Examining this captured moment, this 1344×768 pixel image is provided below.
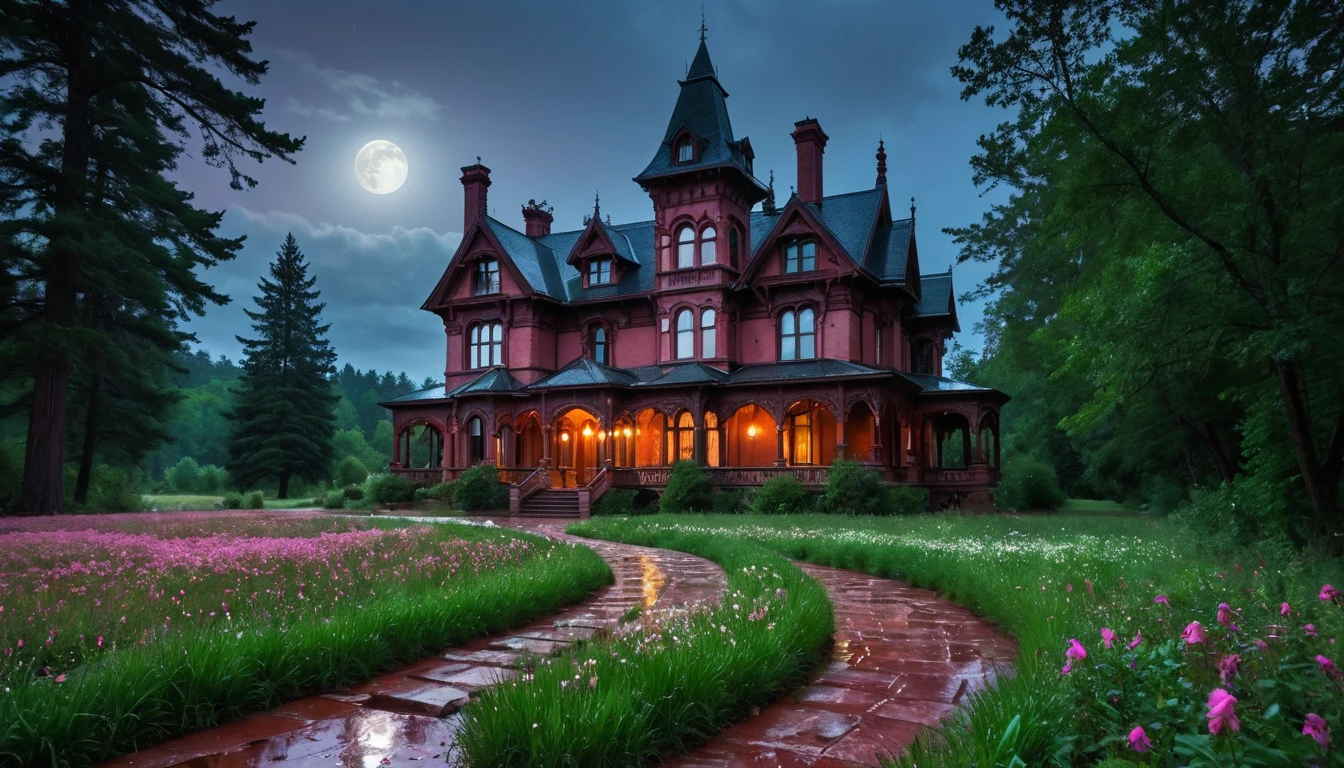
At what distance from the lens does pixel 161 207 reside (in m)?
25.0

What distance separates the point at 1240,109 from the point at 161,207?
27655 millimetres

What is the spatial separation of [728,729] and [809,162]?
3238cm

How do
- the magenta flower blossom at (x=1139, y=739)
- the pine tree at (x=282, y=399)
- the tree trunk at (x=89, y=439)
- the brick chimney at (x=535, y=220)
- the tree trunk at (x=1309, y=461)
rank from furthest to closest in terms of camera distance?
the pine tree at (x=282, y=399)
the brick chimney at (x=535, y=220)
the tree trunk at (x=89, y=439)
the tree trunk at (x=1309, y=461)
the magenta flower blossom at (x=1139, y=739)

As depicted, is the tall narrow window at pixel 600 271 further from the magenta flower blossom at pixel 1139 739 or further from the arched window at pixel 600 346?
the magenta flower blossom at pixel 1139 739

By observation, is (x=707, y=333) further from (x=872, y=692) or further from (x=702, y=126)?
(x=872, y=692)

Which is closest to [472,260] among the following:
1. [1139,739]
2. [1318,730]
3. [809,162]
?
[809,162]

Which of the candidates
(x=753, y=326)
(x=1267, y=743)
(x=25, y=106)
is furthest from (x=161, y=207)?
(x=1267, y=743)

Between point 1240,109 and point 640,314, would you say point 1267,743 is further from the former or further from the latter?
point 640,314

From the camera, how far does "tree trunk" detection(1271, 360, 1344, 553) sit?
30.8 feet

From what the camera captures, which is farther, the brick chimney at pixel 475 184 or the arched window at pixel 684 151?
the brick chimney at pixel 475 184

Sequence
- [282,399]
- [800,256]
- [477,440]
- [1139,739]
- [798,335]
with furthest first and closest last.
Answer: [282,399] → [477,440] → [798,335] → [800,256] → [1139,739]

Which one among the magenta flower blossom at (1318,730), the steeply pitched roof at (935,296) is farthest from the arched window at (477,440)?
the magenta flower blossom at (1318,730)

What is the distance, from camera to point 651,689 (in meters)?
4.20

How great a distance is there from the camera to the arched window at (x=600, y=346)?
36000 mm
